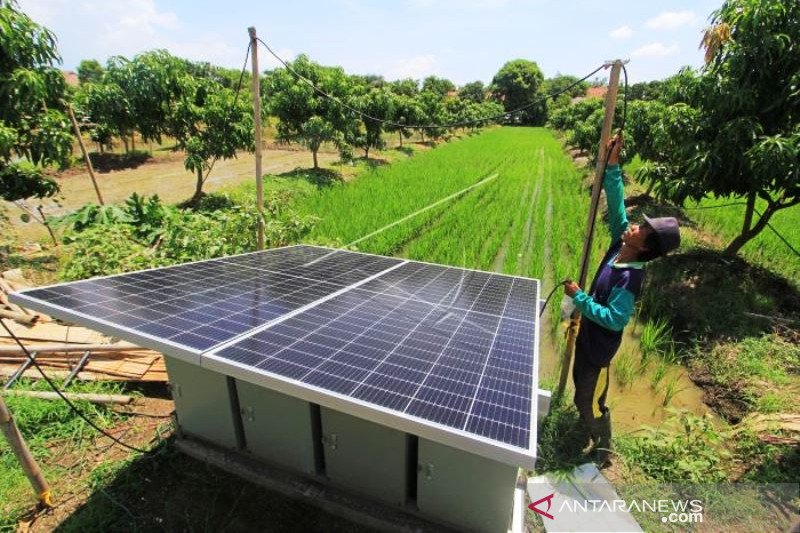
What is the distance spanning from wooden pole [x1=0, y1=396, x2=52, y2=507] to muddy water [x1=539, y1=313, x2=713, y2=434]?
4.78 meters

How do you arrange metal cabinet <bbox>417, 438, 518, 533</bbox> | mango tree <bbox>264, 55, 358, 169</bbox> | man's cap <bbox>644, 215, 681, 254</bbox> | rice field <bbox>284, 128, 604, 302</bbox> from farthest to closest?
1. mango tree <bbox>264, 55, 358, 169</bbox>
2. rice field <bbox>284, 128, 604, 302</bbox>
3. man's cap <bbox>644, 215, 681, 254</bbox>
4. metal cabinet <bbox>417, 438, 518, 533</bbox>

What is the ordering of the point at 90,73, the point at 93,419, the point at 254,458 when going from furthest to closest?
the point at 90,73
the point at 93,419
the point at 254,458

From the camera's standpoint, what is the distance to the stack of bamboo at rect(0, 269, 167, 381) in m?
4.32

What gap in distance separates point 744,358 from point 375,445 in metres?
4.91

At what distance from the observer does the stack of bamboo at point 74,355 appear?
432 cm

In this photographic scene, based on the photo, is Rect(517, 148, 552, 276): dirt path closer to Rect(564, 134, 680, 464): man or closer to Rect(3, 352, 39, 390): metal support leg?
Rect(564, 134, 680, 464): man

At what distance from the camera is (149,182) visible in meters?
15.1

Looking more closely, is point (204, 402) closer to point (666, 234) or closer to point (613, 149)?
point (666, 234)

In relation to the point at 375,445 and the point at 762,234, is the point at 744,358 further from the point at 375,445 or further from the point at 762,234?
the point at 762,234

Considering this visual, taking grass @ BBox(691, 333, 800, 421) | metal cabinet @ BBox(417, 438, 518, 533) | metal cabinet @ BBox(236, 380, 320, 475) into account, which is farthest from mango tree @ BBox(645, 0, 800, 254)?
metal cabinet @ BBox(236, 380, 320, 475)

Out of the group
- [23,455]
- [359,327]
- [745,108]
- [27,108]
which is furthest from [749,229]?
[27,108]

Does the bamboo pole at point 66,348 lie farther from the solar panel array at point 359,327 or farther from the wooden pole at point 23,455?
the wooden pole at point 23,455

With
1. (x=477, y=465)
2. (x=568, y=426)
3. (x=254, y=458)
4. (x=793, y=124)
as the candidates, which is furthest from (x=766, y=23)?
(x=254, y=458)

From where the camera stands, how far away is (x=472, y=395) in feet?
6.83
